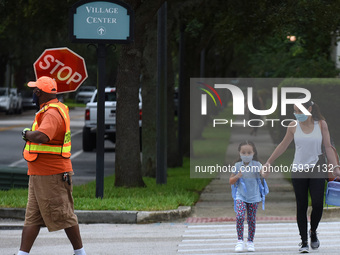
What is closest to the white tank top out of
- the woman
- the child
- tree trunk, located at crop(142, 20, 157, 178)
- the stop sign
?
the woman

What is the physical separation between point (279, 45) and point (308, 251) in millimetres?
25675

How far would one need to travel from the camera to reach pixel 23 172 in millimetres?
15219

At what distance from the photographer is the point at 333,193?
9.05m

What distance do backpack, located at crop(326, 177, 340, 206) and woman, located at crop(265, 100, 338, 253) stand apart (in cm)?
8

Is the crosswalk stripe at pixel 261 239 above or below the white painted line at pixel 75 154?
above

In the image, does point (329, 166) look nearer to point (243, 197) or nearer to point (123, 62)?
point (243, 197)

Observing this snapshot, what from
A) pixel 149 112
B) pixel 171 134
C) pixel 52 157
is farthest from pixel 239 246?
pixel 171 134

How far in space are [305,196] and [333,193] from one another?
30cm

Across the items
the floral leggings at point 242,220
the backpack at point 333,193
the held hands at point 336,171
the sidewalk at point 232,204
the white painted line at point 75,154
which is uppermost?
the held hands at point 336,171

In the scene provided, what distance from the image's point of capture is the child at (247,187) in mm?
9195

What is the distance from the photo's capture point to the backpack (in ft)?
29.5

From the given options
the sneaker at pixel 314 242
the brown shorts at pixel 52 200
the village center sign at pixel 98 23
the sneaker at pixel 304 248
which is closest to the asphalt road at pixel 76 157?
the village center sign at pixel 98 23

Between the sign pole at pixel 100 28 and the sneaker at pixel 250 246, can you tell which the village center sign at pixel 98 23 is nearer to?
the sign pole at pixel 100 28

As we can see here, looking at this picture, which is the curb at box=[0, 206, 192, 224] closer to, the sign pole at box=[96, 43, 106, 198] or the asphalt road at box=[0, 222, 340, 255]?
the asphalt road at box=[0, 222, 340, 255]
